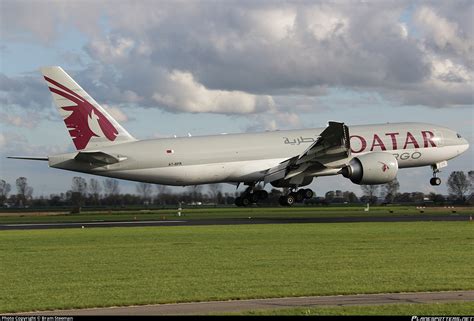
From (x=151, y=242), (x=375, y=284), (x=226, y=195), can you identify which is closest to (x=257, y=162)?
(x=151, y=242)

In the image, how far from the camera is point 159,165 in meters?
61.1

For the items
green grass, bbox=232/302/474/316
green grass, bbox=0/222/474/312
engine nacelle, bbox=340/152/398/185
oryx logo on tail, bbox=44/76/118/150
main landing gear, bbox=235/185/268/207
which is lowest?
green grass, bbox=232/302/474/316

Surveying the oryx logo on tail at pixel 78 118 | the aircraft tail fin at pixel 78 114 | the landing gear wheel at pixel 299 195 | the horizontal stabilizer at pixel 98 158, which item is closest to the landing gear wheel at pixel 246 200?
the landing gear wheel at pixel 299 195

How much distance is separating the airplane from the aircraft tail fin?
8 cm

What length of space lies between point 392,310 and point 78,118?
45836 mm

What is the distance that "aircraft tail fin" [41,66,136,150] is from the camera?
198 ft

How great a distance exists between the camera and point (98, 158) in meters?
58.3

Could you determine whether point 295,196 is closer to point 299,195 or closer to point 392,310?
point 299,195

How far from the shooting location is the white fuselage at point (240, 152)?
60500 mm

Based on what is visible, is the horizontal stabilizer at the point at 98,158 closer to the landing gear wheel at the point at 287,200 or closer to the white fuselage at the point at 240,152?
the white fuselage at the point at 240,152

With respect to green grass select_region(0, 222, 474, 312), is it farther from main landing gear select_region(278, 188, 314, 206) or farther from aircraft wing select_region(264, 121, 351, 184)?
main landing gear select_region(278, 188, 314, 206)

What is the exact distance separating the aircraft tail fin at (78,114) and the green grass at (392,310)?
44328 mm

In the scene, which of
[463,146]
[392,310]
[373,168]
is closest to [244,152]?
[373,168]

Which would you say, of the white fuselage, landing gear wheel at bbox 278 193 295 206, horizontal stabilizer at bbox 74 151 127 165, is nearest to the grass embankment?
landing gear wheel at bbox 278 193 295 206
